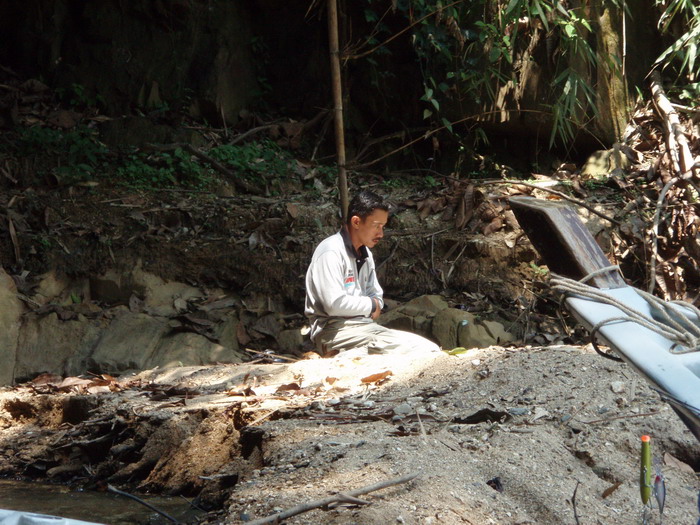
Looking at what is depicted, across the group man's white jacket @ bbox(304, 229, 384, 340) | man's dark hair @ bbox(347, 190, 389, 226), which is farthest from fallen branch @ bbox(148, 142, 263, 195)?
man's dark hair @ bbox(347, 190, 389, 226)

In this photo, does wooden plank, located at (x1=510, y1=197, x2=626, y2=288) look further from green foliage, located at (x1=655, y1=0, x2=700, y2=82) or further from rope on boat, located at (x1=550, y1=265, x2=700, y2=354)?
green foliage, located at (x1=655, y1=0, x2=700, y2=82)

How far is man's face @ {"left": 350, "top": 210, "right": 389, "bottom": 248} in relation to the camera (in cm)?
502

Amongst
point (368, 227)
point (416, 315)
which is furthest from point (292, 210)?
point (368, 227)

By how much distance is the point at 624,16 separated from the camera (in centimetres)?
757

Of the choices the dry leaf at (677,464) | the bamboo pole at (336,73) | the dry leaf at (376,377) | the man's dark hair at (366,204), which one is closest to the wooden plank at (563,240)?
the dry leaf at (677,464)

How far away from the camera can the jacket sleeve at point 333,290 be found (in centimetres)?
501

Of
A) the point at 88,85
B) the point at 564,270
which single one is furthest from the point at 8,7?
the point at 564,270

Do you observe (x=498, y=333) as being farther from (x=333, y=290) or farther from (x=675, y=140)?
(x=675, y=140)

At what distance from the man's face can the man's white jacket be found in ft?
0.20

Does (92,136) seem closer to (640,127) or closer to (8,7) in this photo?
(8,7)

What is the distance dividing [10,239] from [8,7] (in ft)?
11.1

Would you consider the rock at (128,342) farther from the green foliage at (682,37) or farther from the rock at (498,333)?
the green foliage at (682,37)

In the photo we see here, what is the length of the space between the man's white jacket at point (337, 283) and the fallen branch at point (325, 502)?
102 inches

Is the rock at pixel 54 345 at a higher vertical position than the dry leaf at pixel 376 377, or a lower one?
lower
